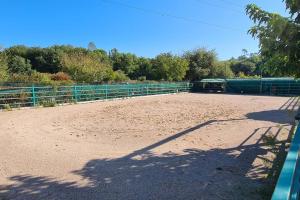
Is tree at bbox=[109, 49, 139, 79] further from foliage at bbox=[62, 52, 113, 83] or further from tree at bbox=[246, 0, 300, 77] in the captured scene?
tree at bbox=[246, 0, 300, 77]

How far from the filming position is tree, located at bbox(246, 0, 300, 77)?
5.04m

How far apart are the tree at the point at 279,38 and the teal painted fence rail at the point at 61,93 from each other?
13.5 m

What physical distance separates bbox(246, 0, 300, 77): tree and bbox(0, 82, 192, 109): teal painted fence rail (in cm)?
1348

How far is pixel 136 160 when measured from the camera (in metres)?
6.00

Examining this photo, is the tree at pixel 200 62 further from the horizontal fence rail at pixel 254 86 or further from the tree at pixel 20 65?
the tree at pixel 20 65

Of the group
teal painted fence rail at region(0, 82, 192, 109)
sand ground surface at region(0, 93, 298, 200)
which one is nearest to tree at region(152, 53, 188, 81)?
teal painted fence rail at region(0, 82, 192, 109)

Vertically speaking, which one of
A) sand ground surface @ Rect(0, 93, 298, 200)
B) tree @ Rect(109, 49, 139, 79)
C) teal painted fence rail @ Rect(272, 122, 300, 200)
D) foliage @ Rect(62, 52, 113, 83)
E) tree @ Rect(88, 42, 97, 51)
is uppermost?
tree @ Rect(88, 42, 97, 51)

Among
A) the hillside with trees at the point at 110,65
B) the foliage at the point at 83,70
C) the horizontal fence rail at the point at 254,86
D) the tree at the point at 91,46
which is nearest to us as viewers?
the foliage at the point at 83,70

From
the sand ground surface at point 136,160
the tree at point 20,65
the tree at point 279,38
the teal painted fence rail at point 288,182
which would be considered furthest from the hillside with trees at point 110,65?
the teal painted fence rail at point 288,182

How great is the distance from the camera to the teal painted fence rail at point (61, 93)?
15.9m

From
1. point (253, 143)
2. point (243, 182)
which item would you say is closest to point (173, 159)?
point (243, 182)

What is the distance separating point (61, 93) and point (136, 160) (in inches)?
545

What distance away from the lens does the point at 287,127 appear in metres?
9.86

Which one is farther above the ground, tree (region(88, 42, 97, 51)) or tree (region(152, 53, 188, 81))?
tree (region(88, 42, 97, 51))
